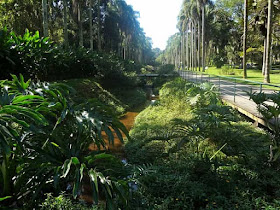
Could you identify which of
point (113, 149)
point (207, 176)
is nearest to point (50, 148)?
point (207, 176)

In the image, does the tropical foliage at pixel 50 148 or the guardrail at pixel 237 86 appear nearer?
the tropical foliage at pixel 50 148

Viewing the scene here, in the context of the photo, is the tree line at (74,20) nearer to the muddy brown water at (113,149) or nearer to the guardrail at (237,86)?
the muddy brown water at (113,149)

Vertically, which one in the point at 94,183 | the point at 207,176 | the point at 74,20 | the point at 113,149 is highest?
the point at 74,20

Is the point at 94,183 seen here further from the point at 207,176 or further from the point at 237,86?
the point at 237,86

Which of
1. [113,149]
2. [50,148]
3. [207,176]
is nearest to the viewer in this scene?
[50,148]

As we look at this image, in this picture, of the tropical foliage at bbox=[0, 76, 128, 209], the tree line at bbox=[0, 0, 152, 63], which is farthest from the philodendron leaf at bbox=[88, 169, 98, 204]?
the tree line at bbox=[0, 0, 152, 63]

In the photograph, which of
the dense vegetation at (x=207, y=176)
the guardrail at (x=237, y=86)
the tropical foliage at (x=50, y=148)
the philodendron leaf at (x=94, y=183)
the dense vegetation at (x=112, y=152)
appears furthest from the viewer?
the guardrail at (x=237, y=86)

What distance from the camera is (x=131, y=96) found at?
20359mm

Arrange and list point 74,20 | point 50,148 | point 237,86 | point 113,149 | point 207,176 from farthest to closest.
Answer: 1. point 74,20
2. point 237,86
3. point 113,149
4. point 207,176
5. point 50,148

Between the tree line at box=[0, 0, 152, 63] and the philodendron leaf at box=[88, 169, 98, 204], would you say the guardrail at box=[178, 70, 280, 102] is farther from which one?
the tree line at box=[0, 0, 152, 63]

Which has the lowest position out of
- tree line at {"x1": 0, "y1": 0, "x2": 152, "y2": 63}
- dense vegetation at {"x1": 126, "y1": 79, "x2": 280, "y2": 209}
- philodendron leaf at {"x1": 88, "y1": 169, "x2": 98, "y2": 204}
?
dense vegetation at {"x1": 126, "y1": 79, "x2": 280, "y2": 209}

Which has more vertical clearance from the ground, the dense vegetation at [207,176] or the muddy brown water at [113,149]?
the dense vegetation at [207,176]

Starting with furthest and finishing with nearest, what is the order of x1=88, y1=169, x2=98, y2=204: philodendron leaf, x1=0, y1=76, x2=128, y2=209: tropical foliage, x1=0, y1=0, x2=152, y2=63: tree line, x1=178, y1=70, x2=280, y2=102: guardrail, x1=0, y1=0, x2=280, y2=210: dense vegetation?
x1=0, y1=0, x2=152, y2=63: tree line, x1=178, y1=70, x2=280, y2=102: guardrail, x1=0, y1=0, x2=280, y2=210: dense vegetation, x1=0, y1=76, x2=128, y2=209: tropical foliage, x1=88, y1=169, x2=98, y2=204: philodendron leaf

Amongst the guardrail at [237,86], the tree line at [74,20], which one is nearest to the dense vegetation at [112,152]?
the guardrail at [237,86]
